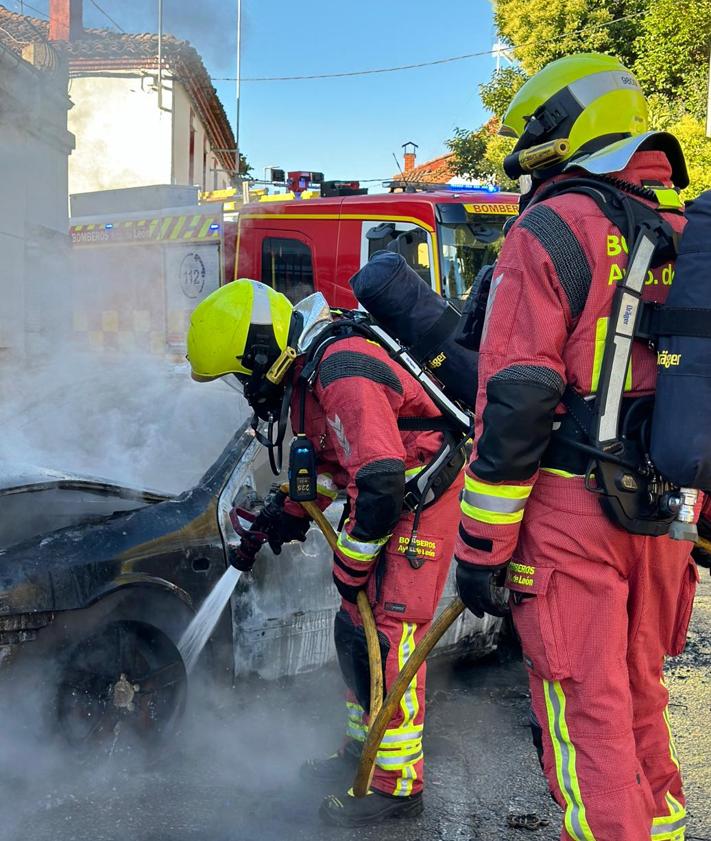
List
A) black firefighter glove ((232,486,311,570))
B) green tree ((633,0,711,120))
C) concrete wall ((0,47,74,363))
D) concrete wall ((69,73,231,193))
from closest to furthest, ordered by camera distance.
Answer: black firefighter glove ((232,486,311,570)) < concrete wall ((0,47,74,363)) < concrete wall ((69,73,231,193)) < green tree ((633,0,711,120))

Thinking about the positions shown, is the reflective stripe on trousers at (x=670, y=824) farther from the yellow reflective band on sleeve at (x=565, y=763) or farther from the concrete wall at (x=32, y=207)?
the concrete wall at (x=32, y=207)

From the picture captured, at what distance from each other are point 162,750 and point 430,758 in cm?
99

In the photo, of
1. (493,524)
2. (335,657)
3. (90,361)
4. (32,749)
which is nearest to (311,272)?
(90,361)

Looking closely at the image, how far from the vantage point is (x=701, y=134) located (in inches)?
508

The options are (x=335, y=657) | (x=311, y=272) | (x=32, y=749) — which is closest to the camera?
(x=32, y=749)

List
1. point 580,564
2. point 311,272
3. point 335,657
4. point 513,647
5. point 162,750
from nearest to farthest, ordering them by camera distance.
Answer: point 580,564, point 162,750, point 335,657, point 513,647, point 311,272

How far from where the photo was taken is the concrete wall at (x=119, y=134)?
14.2m

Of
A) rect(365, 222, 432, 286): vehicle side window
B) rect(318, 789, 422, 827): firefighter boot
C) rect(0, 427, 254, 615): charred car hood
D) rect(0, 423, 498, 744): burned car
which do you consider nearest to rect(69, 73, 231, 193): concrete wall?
rect(365, 222, 432, 286): vehicle side window

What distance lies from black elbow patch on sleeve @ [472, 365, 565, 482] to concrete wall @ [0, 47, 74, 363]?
5231 millimetres

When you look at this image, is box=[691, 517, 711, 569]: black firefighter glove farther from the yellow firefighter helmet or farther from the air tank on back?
the yellow firefighter helmet

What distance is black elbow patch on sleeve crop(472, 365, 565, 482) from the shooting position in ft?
6.06

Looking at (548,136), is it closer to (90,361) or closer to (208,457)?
(208,457)

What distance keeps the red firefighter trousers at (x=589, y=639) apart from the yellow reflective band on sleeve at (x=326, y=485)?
1216 millimetres

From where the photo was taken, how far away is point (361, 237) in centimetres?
844
